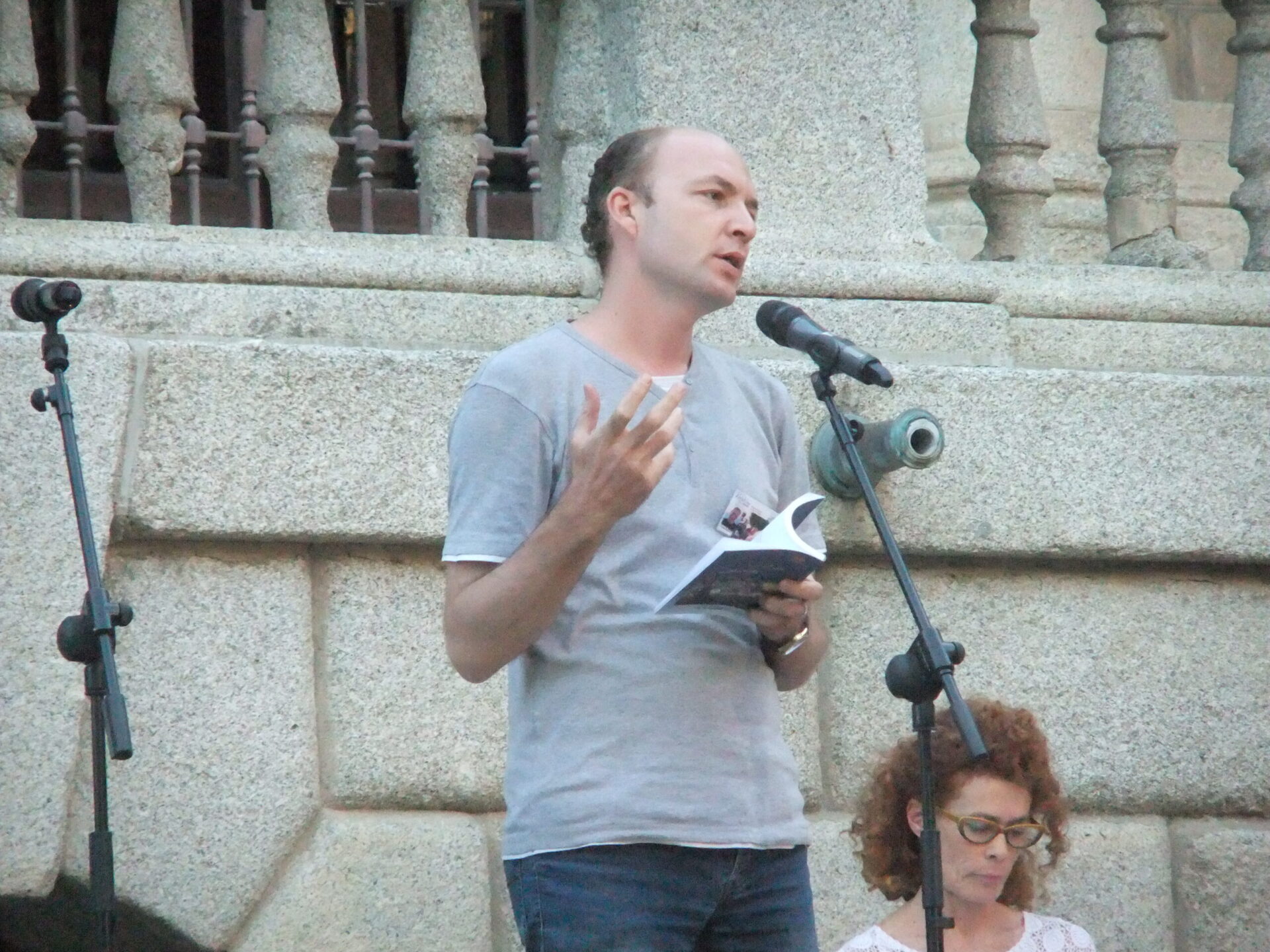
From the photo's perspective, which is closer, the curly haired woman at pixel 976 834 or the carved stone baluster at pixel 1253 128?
the curly haired woman at pixel 976 834

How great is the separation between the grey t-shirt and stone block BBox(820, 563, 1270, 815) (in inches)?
58.7

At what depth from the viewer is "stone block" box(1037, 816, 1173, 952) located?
4.38m

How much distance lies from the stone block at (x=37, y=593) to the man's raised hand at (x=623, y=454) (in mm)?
1440

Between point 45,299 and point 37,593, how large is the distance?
0.65 m

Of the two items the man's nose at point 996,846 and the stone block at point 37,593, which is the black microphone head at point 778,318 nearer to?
the man's nose at point 996,846

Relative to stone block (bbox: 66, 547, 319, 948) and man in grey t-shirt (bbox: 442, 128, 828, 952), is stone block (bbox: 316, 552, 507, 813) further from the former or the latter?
man in grey t-shirt (bbox: 442, 128, 828, 952)

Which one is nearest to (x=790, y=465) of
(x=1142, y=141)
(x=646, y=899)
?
(x=646, y=899)

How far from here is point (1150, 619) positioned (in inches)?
177

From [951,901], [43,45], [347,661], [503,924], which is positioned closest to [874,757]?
[951,901]

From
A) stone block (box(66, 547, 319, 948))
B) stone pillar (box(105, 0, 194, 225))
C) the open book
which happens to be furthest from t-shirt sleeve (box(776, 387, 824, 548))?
stone pillar (box(105, 0, 194, 225))

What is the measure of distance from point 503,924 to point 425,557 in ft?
2.43

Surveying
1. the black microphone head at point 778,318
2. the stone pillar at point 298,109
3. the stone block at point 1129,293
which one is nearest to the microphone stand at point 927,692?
the black microphone head at point 778,318

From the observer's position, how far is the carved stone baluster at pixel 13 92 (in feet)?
13.0

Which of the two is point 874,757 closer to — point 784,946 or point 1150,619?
point 1150,619
